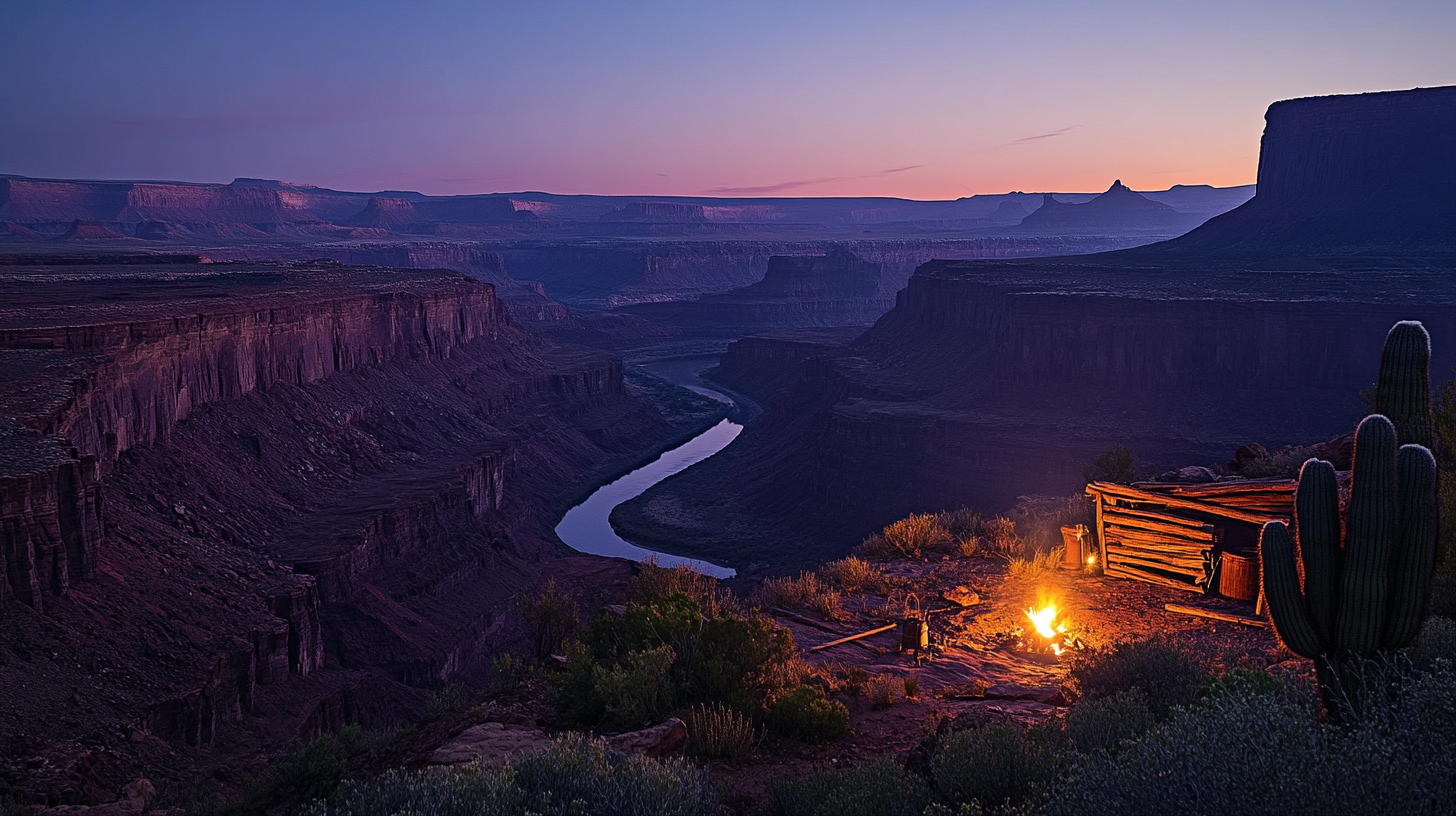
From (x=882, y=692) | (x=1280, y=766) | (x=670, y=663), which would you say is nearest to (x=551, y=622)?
(x=670, y=663)

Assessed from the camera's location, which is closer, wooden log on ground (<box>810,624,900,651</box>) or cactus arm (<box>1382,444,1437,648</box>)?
cactus arm (<box>1382,444,1437,648</box>)

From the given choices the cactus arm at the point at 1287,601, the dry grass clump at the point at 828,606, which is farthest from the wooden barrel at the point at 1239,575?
the cactus arm at the point at 1287,601

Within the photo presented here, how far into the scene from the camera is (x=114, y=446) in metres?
31.7

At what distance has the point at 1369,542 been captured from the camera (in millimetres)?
9062

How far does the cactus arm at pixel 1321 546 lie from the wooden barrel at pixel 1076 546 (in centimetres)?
900

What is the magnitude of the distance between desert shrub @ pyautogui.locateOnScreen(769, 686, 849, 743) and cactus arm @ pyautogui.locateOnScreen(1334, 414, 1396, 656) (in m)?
4.95

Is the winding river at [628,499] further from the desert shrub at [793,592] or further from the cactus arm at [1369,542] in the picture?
the cactus arm at [1369,542]

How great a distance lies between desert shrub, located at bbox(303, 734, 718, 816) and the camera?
24.1 feet

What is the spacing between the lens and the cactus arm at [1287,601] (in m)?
9.48

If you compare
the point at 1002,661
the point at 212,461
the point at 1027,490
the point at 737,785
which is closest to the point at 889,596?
the point at 1002,661

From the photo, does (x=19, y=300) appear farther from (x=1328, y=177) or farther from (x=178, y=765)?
(x=1328, y=177)

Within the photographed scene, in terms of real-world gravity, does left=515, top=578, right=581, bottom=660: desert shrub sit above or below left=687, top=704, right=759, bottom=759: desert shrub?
below

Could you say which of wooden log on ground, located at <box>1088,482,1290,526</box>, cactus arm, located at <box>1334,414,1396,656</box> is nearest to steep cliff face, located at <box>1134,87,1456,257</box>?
wooden log on ground, located at <box>1088,482,1290,526</box>

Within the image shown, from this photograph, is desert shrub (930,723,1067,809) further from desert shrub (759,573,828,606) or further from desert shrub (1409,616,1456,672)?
desert shrub (759,573,828,606)
